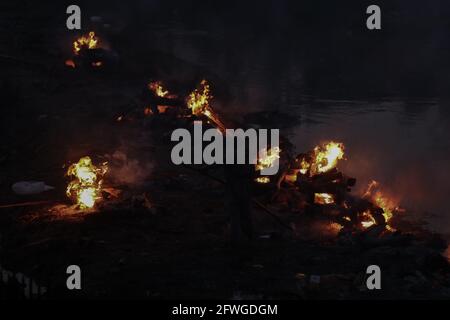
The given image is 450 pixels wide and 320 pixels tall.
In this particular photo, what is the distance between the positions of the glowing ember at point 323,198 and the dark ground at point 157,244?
1.17 m

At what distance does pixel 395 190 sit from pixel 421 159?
4006 millimetres

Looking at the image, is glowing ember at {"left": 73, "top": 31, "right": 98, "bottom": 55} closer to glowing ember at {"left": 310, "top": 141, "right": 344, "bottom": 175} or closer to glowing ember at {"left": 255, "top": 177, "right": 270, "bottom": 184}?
glowing ember at {"left": 255, "top": 177, "right": 270, "bottom": 184}

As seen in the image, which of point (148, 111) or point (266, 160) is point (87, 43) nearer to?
point (148, 111)

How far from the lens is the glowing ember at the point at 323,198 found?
15.4m

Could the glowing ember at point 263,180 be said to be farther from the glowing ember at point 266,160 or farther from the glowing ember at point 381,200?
the glowing ember at point 381,200

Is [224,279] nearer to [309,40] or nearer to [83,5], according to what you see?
[309,40]

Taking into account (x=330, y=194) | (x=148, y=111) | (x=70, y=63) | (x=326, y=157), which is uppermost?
(x=70, y=63)

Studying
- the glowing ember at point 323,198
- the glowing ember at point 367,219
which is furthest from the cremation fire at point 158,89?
the glowing ember at point 367,219

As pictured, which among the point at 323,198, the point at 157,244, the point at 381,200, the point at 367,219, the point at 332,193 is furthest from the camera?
the point at 381,200

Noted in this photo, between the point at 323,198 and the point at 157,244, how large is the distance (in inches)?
215

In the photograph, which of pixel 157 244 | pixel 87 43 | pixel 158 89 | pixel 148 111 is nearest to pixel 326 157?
pixel 157 244

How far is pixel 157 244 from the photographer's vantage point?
1234 cm

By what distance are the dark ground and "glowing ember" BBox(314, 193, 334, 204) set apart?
46.2 inches
